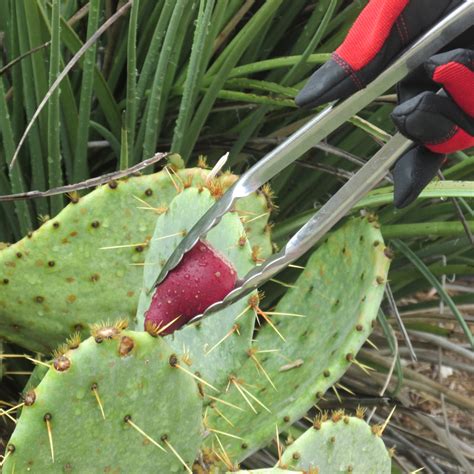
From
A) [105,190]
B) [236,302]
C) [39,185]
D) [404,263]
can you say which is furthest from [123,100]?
[404,263]

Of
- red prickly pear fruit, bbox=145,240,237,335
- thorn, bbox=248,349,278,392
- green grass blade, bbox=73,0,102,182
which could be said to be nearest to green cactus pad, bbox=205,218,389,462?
thorn, bbox=248,349,278,392

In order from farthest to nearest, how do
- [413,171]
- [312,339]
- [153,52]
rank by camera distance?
[153,52] < [312,339] < [413,171]

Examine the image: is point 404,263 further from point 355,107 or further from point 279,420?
point 355,107

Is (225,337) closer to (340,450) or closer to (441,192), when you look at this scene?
(340,450)

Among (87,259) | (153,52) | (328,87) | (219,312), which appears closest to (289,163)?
(328,87)

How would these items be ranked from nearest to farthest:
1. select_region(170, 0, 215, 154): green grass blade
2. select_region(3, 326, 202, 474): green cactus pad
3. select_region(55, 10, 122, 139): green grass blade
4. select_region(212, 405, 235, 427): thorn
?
select_region(3, 326, 202, 474): green cactus pad, select_region(212, 405, 235, 427): thorn, select_region(170, 0, 215, 154): green grass blade, select_region(55, 10, 122, 139): green grass blade

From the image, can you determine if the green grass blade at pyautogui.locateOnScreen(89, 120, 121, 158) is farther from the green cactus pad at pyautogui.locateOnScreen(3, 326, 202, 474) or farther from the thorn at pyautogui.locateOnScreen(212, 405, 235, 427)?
the green cactus pad at pyautogui.locateOnScreen(3, 326, 202, 474)

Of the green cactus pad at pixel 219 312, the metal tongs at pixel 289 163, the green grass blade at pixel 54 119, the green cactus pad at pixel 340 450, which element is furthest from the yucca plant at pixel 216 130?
the green cactus pad at pixel 340 450

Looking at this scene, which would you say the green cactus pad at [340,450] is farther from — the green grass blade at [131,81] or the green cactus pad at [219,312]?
the green grass blade at [131,81]
